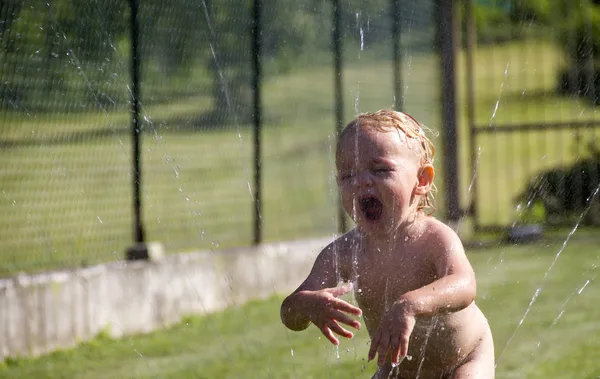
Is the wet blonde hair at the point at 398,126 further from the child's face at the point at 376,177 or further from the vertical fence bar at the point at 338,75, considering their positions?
the vertical fence bar at the point at 338,75

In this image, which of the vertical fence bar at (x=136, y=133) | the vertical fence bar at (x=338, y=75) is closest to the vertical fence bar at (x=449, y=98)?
the vertical fence bar at (x=338, y=75)

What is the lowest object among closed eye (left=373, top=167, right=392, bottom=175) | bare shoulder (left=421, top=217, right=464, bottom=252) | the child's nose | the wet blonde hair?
bare shoulder (left=421, top=217, right=464, bottom=252)

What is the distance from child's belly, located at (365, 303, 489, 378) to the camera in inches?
134

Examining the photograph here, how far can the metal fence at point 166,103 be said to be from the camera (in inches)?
237

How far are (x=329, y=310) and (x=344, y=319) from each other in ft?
0.22

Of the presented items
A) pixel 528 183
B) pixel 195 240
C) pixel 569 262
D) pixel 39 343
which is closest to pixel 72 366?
pixel 39 343

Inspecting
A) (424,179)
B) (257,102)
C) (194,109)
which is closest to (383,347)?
(424,179)

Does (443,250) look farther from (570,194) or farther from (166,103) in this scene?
(570,194)

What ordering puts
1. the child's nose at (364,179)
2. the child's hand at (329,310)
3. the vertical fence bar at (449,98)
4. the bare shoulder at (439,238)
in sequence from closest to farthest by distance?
the child's hand at (329,310) < the child's nose at (364,179) < the bare shoulder at (439,238) < the vertical fence bar at (449,98)

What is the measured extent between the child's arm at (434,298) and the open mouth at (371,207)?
21 cm

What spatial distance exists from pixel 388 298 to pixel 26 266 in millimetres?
3322

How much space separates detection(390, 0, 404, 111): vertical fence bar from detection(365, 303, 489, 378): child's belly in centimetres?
582

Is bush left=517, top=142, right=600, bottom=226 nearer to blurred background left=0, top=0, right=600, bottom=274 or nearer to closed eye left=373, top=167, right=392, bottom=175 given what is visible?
blurred background left=0, top=0, right=600, bottom=274

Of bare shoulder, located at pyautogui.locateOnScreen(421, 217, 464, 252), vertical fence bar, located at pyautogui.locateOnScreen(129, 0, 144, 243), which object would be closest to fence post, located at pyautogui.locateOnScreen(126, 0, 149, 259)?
vertical fence bar, located at pyautogui.locateOnScreen(129, 0, 144, 243)
